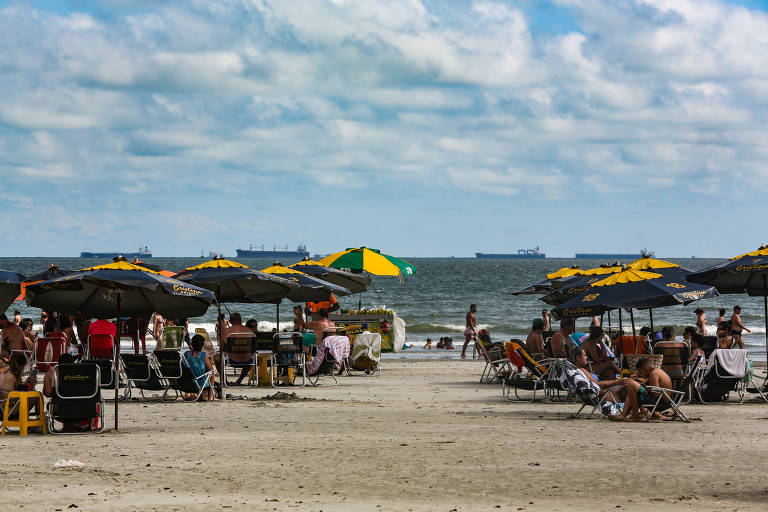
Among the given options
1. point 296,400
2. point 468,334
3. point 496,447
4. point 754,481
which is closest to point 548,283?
point 468,334

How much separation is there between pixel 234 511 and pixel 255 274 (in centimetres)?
1035

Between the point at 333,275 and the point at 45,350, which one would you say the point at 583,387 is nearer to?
the point at 45,350

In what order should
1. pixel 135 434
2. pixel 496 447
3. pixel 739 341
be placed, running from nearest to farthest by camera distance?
pixel 496 447
pixel 135 434
pixel 739 341

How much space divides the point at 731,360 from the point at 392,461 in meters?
6.88

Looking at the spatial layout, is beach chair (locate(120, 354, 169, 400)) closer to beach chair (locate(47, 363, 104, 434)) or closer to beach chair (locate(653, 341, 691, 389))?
beach chair (locate(47, 363, 104, 434))

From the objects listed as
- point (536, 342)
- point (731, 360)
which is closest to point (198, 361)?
point (536, 342)

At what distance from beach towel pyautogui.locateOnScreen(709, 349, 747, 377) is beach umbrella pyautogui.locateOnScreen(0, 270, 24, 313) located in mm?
9624

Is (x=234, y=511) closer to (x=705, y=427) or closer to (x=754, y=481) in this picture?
(x=754, y=481)

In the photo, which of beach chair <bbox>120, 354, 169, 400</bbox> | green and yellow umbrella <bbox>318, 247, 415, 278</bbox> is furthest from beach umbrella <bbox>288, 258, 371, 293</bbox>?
beach chair <bbox>120, 354, 169, 400</bbox>

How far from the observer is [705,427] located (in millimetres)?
11172

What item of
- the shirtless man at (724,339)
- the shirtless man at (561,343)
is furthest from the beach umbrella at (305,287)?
the shirtless man at (724,339)

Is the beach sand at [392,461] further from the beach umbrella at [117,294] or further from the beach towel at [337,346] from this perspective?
the beach towel at [337,346]

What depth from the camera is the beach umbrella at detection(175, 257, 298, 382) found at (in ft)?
54.9

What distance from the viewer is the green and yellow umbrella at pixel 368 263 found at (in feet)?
75.4
